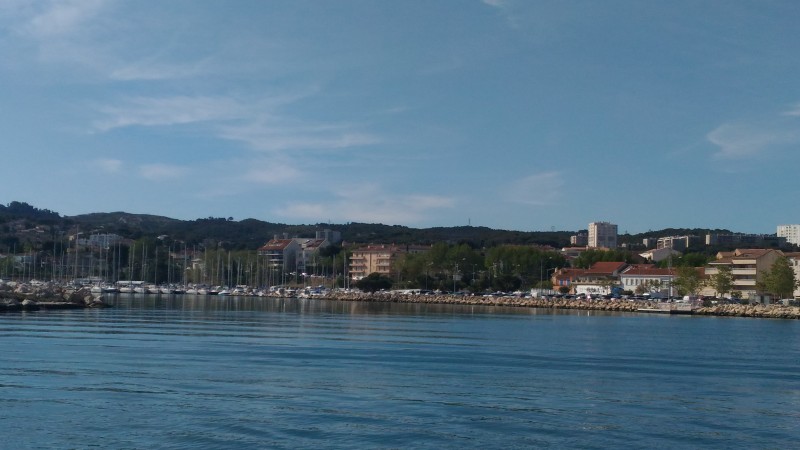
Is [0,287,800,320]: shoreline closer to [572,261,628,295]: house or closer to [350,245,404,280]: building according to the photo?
[572,261,628,295]: house

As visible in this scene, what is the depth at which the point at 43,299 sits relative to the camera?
2648 inches

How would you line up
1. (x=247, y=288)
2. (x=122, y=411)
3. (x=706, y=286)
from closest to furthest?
(x=122, y=411) → (x=706, y=286) → (x=247, y=288)

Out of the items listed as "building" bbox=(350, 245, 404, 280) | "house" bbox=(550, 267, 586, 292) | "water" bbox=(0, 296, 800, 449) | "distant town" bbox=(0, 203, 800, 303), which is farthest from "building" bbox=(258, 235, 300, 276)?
"water" bbox=(0, 296, 800, 449)

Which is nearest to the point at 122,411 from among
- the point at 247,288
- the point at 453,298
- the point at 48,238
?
the point at 453,298

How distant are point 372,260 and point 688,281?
6609cm

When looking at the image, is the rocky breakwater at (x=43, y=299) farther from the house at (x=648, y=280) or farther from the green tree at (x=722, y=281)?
the house at (x=648, y=280)

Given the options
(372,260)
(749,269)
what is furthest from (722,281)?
(372,260)

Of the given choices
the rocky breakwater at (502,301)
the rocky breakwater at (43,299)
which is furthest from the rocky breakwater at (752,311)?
the rocky breakwater at (43,299)

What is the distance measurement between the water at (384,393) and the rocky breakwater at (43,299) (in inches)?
897

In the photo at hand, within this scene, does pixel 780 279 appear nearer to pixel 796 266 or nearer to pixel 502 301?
pixel 796 266

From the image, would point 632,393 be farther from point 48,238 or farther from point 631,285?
point 48,238

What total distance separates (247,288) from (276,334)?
3552 inches

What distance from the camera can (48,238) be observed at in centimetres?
18100

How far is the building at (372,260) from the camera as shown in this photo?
145 metres
